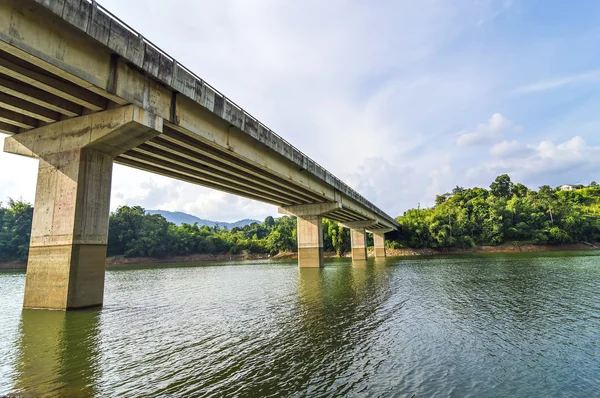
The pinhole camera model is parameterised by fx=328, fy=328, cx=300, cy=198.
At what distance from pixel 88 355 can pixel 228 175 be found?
20.5 meters

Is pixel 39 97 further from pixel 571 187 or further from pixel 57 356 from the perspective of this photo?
pixel 571 187

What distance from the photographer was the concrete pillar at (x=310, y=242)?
42875 mm

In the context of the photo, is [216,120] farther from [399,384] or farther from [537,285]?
[537,285]

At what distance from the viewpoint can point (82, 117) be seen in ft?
50.2

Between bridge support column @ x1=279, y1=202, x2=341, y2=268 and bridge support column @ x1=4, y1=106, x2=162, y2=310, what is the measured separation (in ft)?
94.4

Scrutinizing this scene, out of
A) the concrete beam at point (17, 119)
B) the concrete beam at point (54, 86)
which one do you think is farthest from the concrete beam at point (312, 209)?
the concrete beam at point (17, 119)

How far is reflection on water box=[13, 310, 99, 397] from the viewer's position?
6.36m

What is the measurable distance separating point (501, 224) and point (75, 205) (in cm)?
8937

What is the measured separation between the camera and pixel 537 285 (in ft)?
62.8

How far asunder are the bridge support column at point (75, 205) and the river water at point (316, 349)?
1.22 meters

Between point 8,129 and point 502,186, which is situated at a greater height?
point 502,186

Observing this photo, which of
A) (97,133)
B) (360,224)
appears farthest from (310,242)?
(97,133)

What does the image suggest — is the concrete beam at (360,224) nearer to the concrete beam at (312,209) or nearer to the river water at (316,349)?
the concrete beam at (312,209)

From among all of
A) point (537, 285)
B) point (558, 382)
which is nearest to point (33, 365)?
point (558, 382)
